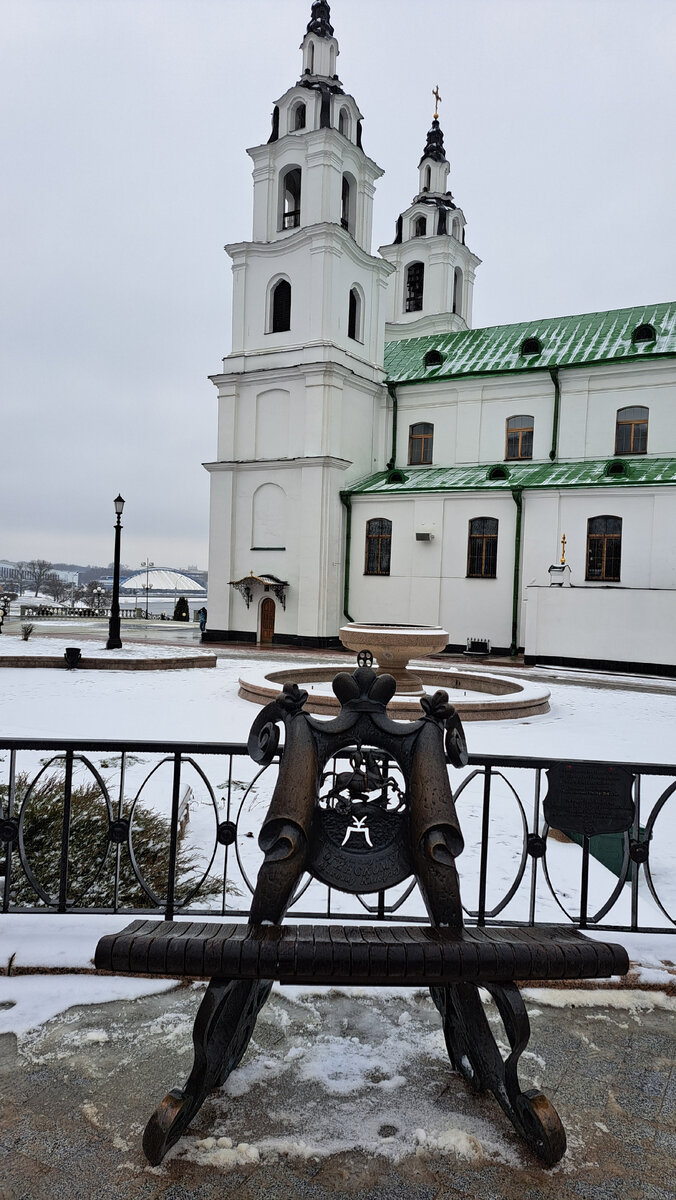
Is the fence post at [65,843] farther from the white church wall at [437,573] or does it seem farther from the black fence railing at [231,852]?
the white church wall at [437,573]

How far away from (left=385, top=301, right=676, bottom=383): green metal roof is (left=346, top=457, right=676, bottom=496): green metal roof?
3962 mm

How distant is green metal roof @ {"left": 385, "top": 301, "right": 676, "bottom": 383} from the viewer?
27734mm

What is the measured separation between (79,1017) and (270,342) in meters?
29.3

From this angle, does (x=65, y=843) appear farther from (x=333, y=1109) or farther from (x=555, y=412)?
(x=555, y=412)

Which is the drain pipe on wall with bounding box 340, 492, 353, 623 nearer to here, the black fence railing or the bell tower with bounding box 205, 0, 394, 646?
the bell tower with bounding box 205, 0, 394, 646

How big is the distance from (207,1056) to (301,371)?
28021 millimetres

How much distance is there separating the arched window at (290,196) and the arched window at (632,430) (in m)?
15.4

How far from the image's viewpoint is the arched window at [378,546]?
2856 cm

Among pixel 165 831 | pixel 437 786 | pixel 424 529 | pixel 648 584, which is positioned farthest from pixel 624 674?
pixel 437 786

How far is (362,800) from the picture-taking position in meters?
3.21

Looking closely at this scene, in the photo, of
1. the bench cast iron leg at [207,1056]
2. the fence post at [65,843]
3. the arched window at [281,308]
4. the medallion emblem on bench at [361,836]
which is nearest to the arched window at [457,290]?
the arched window at [281,308]

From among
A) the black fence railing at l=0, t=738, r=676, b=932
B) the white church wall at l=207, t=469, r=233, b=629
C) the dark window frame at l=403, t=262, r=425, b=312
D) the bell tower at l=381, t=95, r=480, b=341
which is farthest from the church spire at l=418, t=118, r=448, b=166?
the black fence railing at l=0, t=738, r=676, b=932

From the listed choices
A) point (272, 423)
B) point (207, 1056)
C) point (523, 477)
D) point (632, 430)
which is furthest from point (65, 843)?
point (632, 430)

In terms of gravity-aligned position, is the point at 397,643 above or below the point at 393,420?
below
